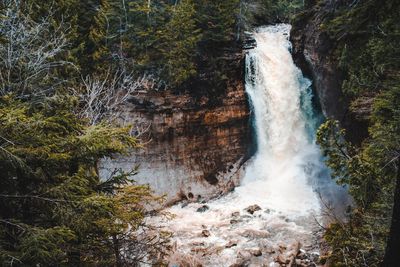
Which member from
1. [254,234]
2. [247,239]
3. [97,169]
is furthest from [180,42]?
[97,169]

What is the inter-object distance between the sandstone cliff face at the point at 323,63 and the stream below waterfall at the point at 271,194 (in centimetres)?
131

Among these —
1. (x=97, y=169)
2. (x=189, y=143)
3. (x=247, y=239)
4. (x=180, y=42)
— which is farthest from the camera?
(x=189, y=143)

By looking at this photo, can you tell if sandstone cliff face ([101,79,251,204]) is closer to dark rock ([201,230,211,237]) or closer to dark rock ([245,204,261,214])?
dark rock ([245,204,261,214])

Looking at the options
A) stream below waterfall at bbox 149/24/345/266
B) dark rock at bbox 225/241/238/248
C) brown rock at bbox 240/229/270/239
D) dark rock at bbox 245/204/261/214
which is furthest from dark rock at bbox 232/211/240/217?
dark rock at bbox 225/241/238/248

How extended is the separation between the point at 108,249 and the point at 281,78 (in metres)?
16.8

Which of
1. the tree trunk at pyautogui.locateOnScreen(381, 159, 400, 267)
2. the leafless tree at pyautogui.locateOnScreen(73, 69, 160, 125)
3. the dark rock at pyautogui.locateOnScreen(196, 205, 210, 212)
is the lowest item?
the dark rock at pyautogui.locateOnScreen(196, 205, 210, 212)

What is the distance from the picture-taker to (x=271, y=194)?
1964cm

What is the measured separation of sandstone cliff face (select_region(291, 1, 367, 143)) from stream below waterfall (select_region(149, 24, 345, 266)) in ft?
4.28

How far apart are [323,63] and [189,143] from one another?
28.0ft

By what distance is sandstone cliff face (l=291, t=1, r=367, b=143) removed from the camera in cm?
1538

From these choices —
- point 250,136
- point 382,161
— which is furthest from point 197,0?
point 382,161

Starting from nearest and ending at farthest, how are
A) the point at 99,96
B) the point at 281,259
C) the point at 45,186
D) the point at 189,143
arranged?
the point at 45,186
the point at 281,259
the point at 99,96
the point at 189,143

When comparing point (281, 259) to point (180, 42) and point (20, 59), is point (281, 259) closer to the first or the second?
point (20, 59)

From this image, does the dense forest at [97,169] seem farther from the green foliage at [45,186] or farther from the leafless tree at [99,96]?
the leafless tree at [99,96]
